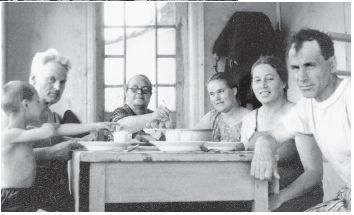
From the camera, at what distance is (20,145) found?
156 cm

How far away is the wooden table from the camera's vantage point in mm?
1437

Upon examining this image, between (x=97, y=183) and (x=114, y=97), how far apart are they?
349mm

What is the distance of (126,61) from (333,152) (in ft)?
2.59

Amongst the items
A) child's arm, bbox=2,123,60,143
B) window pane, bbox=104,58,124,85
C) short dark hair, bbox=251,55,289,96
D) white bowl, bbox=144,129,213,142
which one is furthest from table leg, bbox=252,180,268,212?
child's arm, bbox=2,123,60,143

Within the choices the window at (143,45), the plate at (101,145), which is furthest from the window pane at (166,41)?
the plate at (101,145)

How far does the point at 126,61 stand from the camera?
1.65m

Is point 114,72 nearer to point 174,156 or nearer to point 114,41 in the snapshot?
point 114,41

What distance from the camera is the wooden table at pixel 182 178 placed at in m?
1.44

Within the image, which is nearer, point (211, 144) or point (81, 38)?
point (211, 144)

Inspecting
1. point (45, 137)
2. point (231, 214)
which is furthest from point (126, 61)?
point (231, 214)

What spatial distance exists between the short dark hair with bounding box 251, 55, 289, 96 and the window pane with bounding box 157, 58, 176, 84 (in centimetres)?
28

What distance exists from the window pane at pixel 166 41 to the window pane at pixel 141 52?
0.07ft

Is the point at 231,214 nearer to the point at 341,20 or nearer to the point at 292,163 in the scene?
the point at 292,163

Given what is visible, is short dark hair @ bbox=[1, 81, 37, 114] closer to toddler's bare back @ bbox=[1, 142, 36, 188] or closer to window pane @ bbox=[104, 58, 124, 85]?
toddler's bare back @ bbox=[1, 142, 36, 188]
